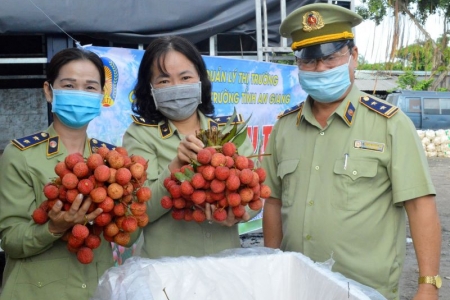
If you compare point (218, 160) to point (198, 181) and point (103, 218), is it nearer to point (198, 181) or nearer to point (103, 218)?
point (198, 181)

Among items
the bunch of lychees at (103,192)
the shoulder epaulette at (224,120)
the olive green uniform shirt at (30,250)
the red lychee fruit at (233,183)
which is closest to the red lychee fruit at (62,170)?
the bunch of lychees at (103,192)

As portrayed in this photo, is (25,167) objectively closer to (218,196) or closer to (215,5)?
(218,196)

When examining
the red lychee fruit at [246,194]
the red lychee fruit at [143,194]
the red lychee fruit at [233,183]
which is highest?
the red lychee fruit at [233,183]

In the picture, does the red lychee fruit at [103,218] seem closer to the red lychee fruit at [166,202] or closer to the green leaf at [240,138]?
the red lychee fruit at [166,202]

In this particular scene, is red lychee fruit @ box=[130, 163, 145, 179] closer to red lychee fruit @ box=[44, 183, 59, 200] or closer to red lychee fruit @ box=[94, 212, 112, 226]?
red lychee fruit @ box=[94, 212, 112, 226]

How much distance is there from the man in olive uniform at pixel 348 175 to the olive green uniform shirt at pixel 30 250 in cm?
91

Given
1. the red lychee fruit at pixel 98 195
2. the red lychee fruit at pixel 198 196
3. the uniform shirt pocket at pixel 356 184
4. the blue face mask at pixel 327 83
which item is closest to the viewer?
the red lychee fruit at pixel 98 195

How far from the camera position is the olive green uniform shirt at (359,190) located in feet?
7.44

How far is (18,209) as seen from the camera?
7.27ft

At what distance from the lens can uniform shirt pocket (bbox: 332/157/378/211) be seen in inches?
90.7

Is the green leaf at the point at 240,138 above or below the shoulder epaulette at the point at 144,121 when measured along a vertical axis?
below

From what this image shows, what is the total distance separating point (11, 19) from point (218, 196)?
3.21m

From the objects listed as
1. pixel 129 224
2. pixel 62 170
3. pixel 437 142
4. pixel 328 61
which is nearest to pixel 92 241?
pixel 129 224

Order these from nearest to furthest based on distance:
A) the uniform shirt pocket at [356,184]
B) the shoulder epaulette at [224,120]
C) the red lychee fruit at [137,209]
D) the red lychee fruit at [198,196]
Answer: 1. the red lychee fruit at [137,209]
2. the red lychee fruit at [198,196]
3. the uniform shirt pocket at [356,184]
4. the shoulder epaulette at [224,120]
